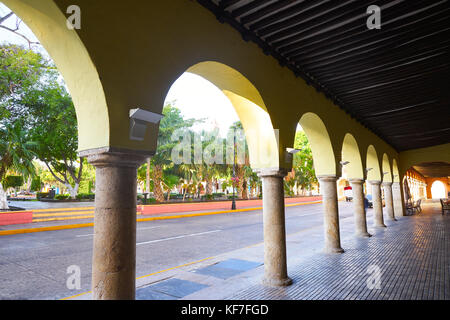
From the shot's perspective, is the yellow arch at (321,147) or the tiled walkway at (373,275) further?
the yellow arch at (321,147)

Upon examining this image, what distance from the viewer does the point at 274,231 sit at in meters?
5.34

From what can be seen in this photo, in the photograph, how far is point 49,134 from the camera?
1945 cm

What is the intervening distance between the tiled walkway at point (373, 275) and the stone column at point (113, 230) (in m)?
2.24

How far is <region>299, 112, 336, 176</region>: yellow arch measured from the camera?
7.81m

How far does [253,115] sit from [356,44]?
2.33 meters

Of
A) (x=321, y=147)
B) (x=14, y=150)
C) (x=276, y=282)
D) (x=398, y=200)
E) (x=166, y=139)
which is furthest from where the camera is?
(x=166, y=139)

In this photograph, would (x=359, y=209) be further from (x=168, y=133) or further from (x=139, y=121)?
(x=168, y=133)

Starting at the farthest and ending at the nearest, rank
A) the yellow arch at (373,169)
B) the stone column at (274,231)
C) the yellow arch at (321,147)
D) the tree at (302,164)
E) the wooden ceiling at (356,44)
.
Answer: the tree at (302,164), the yellow arch at (373,169), the yellow arch at (321,147), the stone column at (274,231), the wooden ceiling at (356,44)

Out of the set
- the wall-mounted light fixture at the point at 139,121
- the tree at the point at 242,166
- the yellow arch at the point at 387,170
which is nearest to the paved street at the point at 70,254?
the wall-mounted light fixture at the point at 139,121

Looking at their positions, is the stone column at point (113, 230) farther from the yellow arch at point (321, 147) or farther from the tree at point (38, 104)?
the tree at point (38, 104)

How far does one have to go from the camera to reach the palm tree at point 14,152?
1598 cm

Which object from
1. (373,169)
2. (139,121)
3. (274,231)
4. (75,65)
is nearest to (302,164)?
(373,169)
